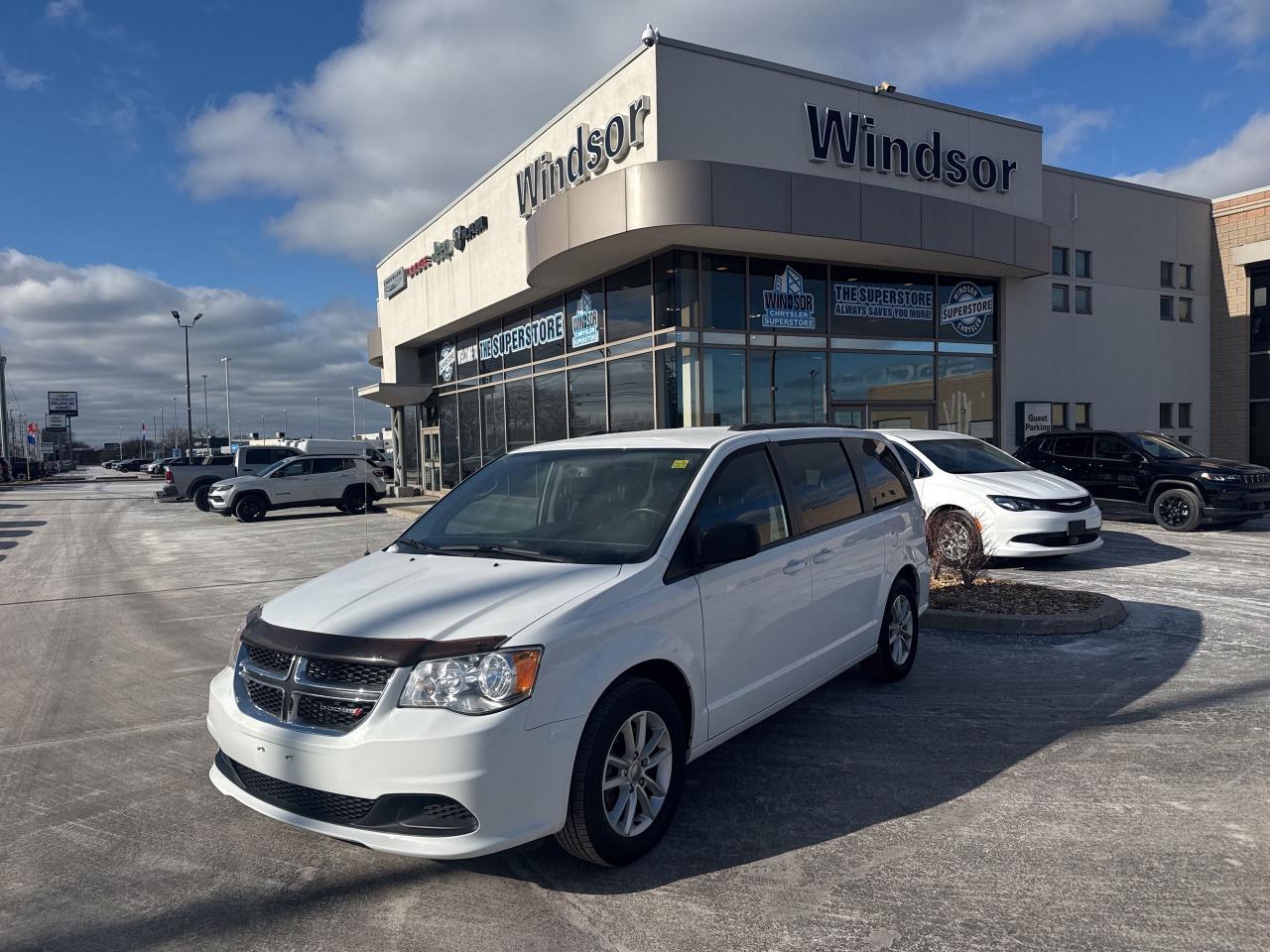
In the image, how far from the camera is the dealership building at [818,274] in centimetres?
1482

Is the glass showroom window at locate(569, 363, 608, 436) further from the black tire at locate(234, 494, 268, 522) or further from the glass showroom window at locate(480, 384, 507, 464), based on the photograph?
the black tire at locate(234, 494, 268, 522)

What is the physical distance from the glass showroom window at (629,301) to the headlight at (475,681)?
1398cm

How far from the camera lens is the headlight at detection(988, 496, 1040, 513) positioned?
32.1 feet

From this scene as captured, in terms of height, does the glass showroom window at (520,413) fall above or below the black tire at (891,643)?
above

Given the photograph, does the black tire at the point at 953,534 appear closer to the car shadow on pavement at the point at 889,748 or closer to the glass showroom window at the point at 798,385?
Result: the car shadow on pavement at the point at 889,748

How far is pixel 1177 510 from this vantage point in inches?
523

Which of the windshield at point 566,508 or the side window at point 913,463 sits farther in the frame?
the side window at point 913,463

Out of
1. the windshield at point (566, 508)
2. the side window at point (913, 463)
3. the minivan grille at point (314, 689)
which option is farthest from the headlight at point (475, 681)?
the side window at point (913, 463)

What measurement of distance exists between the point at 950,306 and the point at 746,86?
7.04m

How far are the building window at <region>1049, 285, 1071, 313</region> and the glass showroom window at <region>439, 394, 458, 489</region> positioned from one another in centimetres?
1690

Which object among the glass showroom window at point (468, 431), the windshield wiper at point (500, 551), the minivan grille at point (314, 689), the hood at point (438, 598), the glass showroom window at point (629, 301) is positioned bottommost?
the minivan grille at point (314, 689)

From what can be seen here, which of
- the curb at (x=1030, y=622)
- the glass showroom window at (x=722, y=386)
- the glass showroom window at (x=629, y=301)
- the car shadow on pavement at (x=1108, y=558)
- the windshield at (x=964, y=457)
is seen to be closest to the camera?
the curb at (x=1030, y=622)

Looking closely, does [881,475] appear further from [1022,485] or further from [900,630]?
[1022,485]

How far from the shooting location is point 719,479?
430cm
